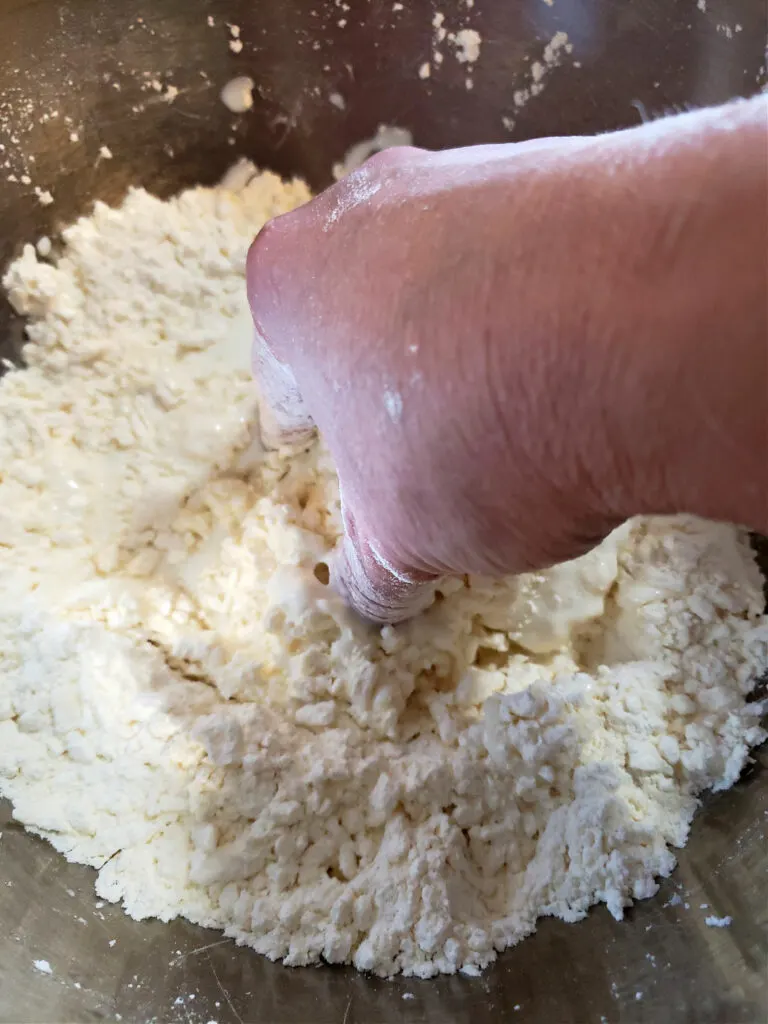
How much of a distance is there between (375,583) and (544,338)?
39cm

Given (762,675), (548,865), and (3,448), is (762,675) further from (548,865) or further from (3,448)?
(3,448)

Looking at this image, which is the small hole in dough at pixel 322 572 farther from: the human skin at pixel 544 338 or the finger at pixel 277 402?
the human skin at pixel 544 338

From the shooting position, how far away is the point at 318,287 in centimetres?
66

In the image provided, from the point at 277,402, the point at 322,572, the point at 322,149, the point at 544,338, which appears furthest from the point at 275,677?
the point at 322,149

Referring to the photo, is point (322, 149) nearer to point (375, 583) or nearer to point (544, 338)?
point (375, 583)

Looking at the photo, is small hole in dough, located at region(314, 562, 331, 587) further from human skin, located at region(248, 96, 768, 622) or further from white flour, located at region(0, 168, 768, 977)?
human skin, located at region(248, 96, 768, 622)

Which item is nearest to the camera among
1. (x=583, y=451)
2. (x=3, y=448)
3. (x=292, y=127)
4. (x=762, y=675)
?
(x=583, y=451)

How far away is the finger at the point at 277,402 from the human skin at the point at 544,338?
16 cm

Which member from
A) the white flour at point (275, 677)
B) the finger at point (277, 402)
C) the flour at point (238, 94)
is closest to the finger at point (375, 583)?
the white flour at point (275, 677)

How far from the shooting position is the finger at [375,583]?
76 centimetres

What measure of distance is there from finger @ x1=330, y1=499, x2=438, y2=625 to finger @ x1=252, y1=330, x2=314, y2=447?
0.16m

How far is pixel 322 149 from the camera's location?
49.0 inches

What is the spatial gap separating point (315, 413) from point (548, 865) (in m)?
0.56

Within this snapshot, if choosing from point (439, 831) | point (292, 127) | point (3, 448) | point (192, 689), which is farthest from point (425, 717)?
point (292, 127)
